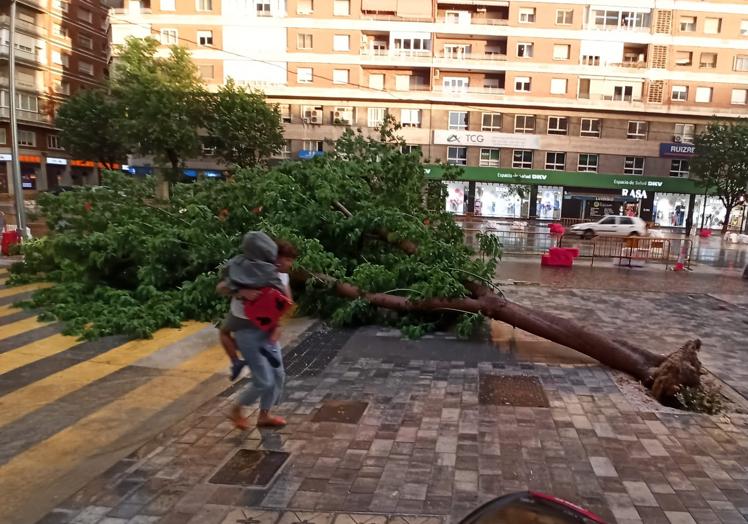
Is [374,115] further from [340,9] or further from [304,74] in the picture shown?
[340,9]

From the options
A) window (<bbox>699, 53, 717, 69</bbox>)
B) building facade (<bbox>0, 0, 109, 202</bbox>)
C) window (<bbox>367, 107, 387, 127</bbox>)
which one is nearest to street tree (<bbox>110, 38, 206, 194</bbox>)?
window (<bbox>367, 107, 387, 127</bbox>)

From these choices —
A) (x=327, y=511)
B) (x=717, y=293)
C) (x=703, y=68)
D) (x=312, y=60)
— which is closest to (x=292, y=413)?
(x=327, y=511)

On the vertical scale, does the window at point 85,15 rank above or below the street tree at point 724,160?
above

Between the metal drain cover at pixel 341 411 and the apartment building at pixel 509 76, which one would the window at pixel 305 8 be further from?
the metal drain cover at pixel 341 411

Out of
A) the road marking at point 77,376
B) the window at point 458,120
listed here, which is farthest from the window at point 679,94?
the road marking at point 77,376

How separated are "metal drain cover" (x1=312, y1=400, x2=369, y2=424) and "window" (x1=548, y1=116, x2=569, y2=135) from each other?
134 ft

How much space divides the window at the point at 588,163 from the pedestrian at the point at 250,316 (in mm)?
42174

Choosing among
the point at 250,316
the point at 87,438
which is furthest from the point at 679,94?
the point at 87,438

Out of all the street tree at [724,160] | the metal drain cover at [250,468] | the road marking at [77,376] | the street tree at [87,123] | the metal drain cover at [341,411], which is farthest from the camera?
the street tree at [87,123]

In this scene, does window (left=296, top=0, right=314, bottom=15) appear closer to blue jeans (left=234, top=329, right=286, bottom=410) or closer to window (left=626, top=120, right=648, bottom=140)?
window (left=626, top=120, right=648, bottom=140)

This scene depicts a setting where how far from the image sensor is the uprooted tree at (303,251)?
25.1 feet

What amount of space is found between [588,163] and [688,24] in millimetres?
12602

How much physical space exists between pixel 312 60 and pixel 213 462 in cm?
4045

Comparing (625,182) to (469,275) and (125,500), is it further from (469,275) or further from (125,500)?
(125,500)
